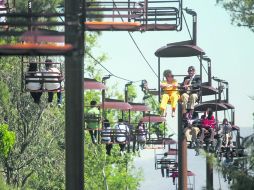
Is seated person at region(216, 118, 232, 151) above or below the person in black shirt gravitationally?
below

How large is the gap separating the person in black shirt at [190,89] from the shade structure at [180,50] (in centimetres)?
46

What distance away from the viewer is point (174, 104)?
90.3 ft

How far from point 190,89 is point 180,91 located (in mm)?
234

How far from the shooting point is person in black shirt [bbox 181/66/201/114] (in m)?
26.8

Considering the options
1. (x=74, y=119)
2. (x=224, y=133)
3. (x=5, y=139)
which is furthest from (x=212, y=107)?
(x=5, y=139)

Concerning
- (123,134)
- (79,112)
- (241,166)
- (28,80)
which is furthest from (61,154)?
(79,112)

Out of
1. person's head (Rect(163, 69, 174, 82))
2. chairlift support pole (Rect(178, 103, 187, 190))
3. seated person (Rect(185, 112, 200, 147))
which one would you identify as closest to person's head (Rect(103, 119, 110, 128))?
chairlift support pole (Rect(178, 103, 187, 190))

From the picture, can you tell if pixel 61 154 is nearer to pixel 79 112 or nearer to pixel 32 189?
pixel 32 189

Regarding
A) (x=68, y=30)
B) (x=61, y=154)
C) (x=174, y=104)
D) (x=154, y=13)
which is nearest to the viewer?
(x=68, y=30)

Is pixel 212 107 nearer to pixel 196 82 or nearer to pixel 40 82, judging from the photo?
pixel 196 82

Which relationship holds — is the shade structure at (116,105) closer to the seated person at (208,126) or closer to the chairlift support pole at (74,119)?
the seated person at (208,126)

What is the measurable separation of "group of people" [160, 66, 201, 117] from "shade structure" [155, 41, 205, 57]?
0.53 m

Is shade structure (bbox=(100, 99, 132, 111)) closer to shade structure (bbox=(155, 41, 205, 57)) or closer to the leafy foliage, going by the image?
shade structure (bbox=(155, 41, 205, 57))

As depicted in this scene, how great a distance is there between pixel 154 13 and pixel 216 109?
1141cm
